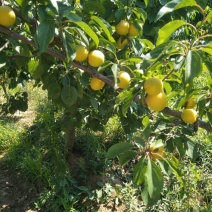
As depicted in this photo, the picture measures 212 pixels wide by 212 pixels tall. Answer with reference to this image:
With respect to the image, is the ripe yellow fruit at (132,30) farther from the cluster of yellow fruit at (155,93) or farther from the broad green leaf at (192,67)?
the broad green leaf at (192,67)

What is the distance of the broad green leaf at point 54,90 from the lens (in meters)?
1.42

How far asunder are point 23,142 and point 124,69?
210 cm

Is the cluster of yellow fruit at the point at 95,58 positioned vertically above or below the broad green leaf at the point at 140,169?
above

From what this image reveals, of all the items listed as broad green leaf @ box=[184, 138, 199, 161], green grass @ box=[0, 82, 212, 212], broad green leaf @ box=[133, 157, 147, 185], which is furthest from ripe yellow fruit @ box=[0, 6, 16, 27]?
green grass @ box=[0, 82, 212, 212]

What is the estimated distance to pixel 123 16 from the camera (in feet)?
4.63

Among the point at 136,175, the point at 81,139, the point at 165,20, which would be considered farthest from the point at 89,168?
the point at 136,175

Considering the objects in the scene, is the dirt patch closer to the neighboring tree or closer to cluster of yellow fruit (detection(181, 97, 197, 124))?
the neighboring tree

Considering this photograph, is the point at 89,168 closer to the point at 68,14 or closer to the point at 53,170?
the point at 53,170

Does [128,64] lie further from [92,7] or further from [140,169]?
[140,169]

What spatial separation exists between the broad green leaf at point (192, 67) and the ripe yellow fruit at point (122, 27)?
23.7 inches

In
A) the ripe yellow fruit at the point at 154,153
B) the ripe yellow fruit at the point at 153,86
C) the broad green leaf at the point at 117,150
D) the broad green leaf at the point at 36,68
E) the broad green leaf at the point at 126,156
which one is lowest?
the ripe yellow fruit at the point at 154,153

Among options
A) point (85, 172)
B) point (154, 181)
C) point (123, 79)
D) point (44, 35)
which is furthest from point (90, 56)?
point (85, 172)

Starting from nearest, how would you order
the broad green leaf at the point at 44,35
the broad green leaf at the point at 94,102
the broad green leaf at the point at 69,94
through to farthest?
the broad green leaf at the point at 44,35 → the broad green leaf at the point at 69,94 → the broad green leaf at the point at 94,102

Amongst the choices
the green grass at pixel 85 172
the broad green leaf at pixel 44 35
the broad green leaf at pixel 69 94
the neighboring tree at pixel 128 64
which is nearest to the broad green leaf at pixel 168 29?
the neighboring tree at pixel 128 64
